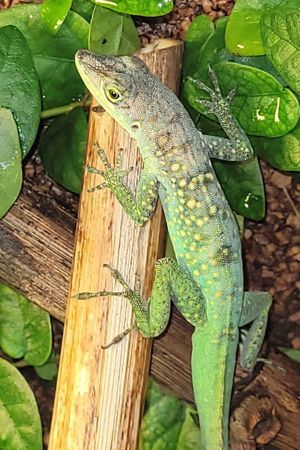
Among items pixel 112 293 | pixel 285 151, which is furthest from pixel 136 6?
pixel 112 293

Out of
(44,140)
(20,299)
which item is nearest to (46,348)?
(20,299)

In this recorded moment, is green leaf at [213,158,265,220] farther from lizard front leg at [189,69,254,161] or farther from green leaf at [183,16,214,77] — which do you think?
green leaf at [183,16,214,77]

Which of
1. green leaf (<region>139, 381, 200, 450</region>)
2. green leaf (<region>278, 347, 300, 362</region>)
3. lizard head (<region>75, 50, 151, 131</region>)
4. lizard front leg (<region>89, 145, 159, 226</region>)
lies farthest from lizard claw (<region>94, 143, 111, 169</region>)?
green leaf (<region>278, 347, 300, 362</region>)

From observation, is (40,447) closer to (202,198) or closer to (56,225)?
(56,225)

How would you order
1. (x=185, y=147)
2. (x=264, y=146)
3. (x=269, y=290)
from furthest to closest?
(x=269, y=290) → (x=264, y=146) → (x=185, y=147)

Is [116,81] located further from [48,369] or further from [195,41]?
[48,369]

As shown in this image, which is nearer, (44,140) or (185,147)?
(185,147)
